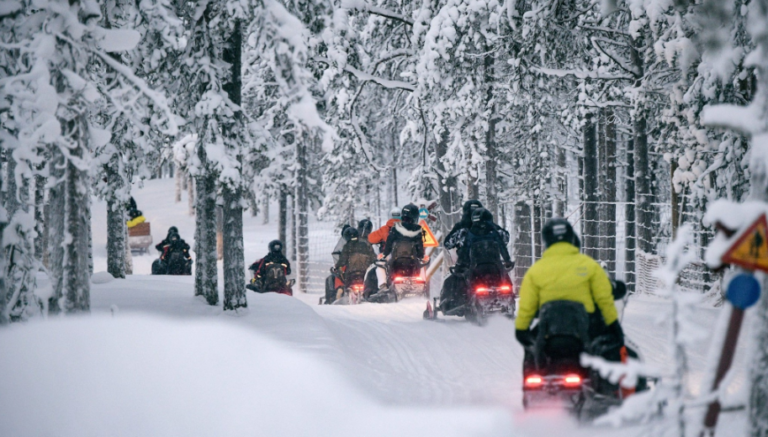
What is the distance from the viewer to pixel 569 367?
618 cm

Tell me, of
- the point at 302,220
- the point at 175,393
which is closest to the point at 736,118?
the point at 175,393

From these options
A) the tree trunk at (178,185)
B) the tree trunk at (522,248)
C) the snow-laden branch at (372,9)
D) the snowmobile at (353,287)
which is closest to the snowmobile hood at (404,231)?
the snowmobile at (353,287)

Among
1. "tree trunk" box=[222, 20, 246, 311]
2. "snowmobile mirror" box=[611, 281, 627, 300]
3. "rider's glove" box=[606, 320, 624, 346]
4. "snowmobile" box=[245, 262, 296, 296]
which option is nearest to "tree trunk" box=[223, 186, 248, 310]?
"tree trunk" box=[222, 20, 246, 311]

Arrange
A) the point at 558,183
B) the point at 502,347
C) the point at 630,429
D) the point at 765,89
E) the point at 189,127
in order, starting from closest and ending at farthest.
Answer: the point at 765,89 < the point at 630,429 < the point at 502,347 < the point at 189,127 < the point at 558,183

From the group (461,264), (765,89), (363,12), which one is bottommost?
(461,264)

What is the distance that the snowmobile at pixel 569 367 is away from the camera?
241 inches

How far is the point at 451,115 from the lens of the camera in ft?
57.3

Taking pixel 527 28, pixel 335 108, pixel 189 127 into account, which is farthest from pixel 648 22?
pixel 335 108

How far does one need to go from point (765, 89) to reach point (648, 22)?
8069 millimetres

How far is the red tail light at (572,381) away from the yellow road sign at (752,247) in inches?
109

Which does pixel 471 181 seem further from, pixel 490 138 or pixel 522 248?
pixel 522 248

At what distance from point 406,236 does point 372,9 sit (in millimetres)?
6048

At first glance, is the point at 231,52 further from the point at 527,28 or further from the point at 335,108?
the point at 335,108

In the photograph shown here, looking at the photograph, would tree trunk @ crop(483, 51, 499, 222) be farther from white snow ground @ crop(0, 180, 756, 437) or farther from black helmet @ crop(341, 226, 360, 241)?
white snow ground @ crop(0, 180, 756, 437)
